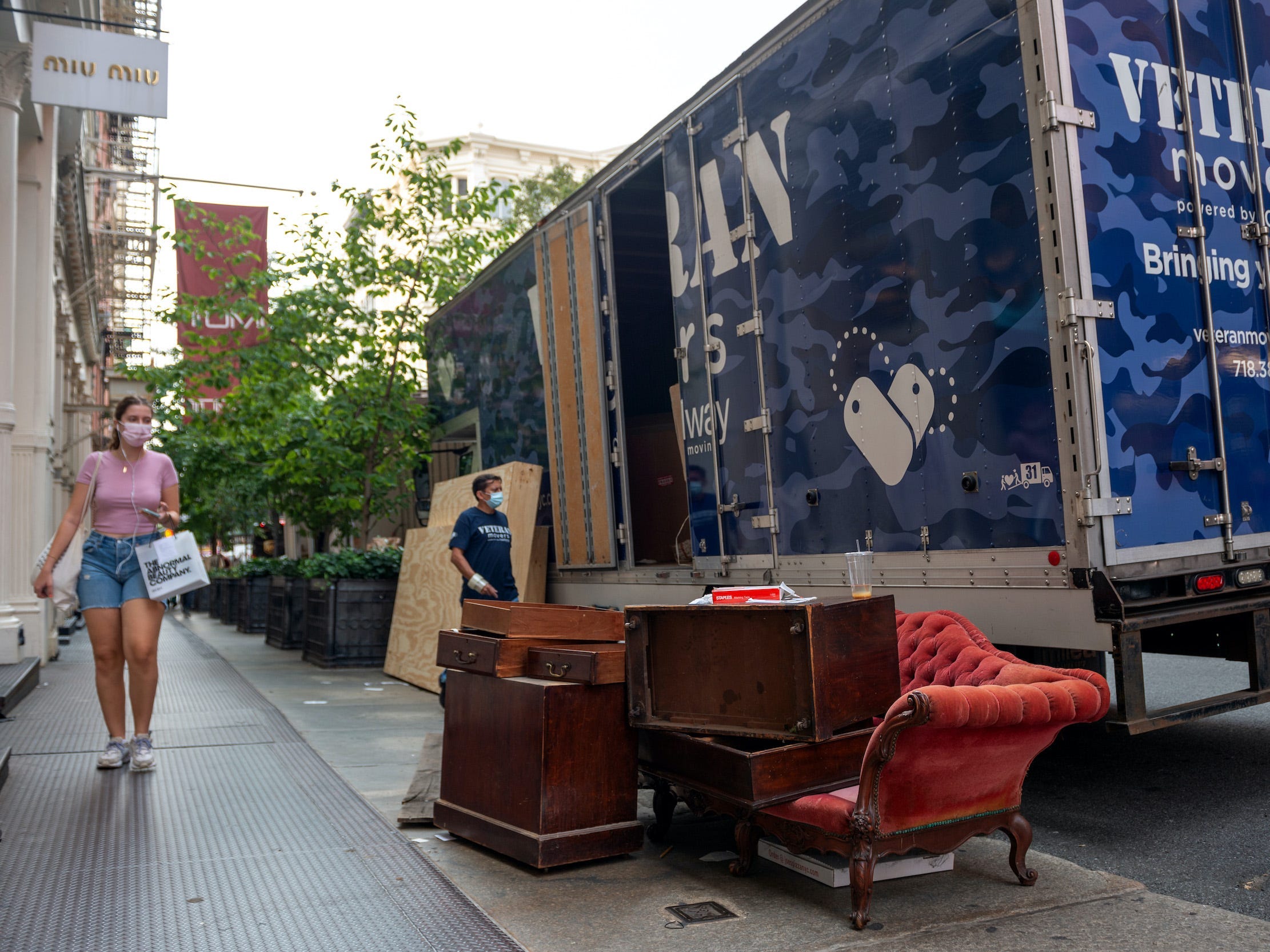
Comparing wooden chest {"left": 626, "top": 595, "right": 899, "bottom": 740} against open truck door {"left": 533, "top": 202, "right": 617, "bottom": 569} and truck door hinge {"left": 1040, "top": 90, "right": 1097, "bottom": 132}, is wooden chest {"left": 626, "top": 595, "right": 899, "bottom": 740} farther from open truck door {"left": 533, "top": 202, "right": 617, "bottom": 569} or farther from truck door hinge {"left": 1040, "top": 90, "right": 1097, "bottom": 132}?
open truck door {"left": 533, "top": 202, "right": 617, "bottom": 569}

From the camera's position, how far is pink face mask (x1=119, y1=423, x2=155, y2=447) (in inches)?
219

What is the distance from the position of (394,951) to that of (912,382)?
11.1 feet

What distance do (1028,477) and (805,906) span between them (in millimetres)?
2035

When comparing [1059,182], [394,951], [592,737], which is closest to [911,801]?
[592,737]

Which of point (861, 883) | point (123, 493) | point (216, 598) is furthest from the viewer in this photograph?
point (216, 598)

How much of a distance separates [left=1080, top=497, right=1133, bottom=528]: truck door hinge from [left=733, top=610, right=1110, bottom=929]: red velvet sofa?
2.46 feet

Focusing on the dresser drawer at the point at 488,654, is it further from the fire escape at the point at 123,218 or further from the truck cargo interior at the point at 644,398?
the fire escape at the point at 123,218

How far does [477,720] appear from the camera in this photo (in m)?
4.31

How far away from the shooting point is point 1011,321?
4480mm

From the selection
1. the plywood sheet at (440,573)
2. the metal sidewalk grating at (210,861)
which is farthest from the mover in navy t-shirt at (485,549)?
the metal sidewalk grating at (210,861)

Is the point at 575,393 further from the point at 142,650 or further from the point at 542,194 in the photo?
the point at 542,194

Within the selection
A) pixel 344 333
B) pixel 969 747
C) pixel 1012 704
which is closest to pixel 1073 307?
pixel 1012 704

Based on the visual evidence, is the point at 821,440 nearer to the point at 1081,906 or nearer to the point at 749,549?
the point at 749,549

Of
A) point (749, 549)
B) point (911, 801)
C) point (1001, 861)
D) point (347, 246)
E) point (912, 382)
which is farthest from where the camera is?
point (347, 246)
